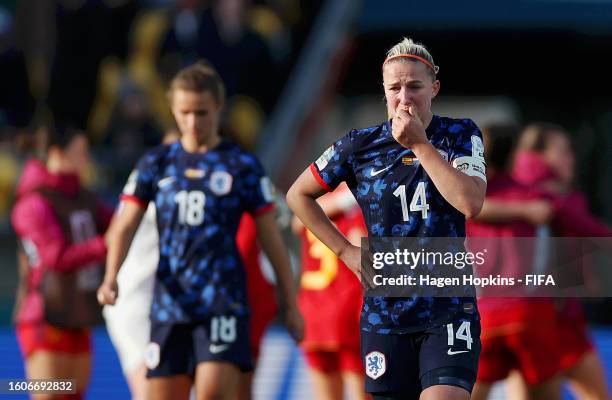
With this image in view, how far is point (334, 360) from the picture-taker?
7895 millimetres

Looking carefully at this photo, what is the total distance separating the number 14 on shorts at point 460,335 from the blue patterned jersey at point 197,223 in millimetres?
1670

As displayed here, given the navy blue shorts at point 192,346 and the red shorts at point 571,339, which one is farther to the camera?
the red shorts at point 571,339

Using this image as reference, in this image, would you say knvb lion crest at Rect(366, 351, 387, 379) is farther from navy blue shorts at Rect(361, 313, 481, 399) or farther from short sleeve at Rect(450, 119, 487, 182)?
short sleeve at Rect(450, 119, 487, 182)

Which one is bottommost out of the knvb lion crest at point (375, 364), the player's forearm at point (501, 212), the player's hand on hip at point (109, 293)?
the knvb lion crest at point (375, 364)

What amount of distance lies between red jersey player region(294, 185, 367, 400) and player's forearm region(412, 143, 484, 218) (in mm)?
2870

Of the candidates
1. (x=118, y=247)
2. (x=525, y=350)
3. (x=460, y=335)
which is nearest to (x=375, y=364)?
(x=460, y=335)

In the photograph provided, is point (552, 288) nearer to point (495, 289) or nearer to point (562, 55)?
point (495, 289)

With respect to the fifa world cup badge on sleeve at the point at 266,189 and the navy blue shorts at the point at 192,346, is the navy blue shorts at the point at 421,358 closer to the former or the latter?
the navy blue shorts at the point at 192,346

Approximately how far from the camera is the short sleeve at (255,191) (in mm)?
6426

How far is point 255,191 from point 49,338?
190 cm

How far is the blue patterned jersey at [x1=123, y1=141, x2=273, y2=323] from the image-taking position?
624cm

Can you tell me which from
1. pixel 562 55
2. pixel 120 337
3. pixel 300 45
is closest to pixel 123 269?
pixel 120 337
